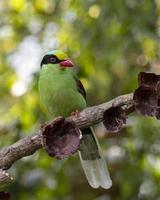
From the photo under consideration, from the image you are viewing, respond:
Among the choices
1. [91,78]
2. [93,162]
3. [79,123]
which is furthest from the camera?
[91,78]

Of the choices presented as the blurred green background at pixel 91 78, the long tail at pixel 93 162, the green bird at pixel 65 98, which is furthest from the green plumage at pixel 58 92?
the blurred green background at pixel 91 78

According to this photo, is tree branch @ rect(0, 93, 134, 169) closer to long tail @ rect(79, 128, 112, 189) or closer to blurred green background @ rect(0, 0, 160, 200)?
long tail @ rect(79, 128, 112, 189)

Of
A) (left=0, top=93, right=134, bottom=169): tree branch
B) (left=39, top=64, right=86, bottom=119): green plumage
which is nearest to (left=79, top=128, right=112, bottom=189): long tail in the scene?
(left=39, top=64, right=86, bottom=119): green plumage

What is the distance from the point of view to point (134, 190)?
4.80 metres

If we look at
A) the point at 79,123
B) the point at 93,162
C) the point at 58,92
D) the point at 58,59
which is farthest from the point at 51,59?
the point at 79,123

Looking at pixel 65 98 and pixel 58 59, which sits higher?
pixel 58 59

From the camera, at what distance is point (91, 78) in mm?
5461

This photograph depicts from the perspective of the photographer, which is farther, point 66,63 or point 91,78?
point 91,78

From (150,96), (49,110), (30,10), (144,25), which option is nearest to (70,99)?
(49,110)

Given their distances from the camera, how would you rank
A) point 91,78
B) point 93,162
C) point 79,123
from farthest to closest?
point 91,78 < point 93,162 < point 79,123

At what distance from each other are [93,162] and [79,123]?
1128 mm

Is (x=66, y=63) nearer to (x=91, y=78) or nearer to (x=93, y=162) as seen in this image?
(x=93, y=162)

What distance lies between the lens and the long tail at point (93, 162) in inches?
155

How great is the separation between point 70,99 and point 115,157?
4.03ft
